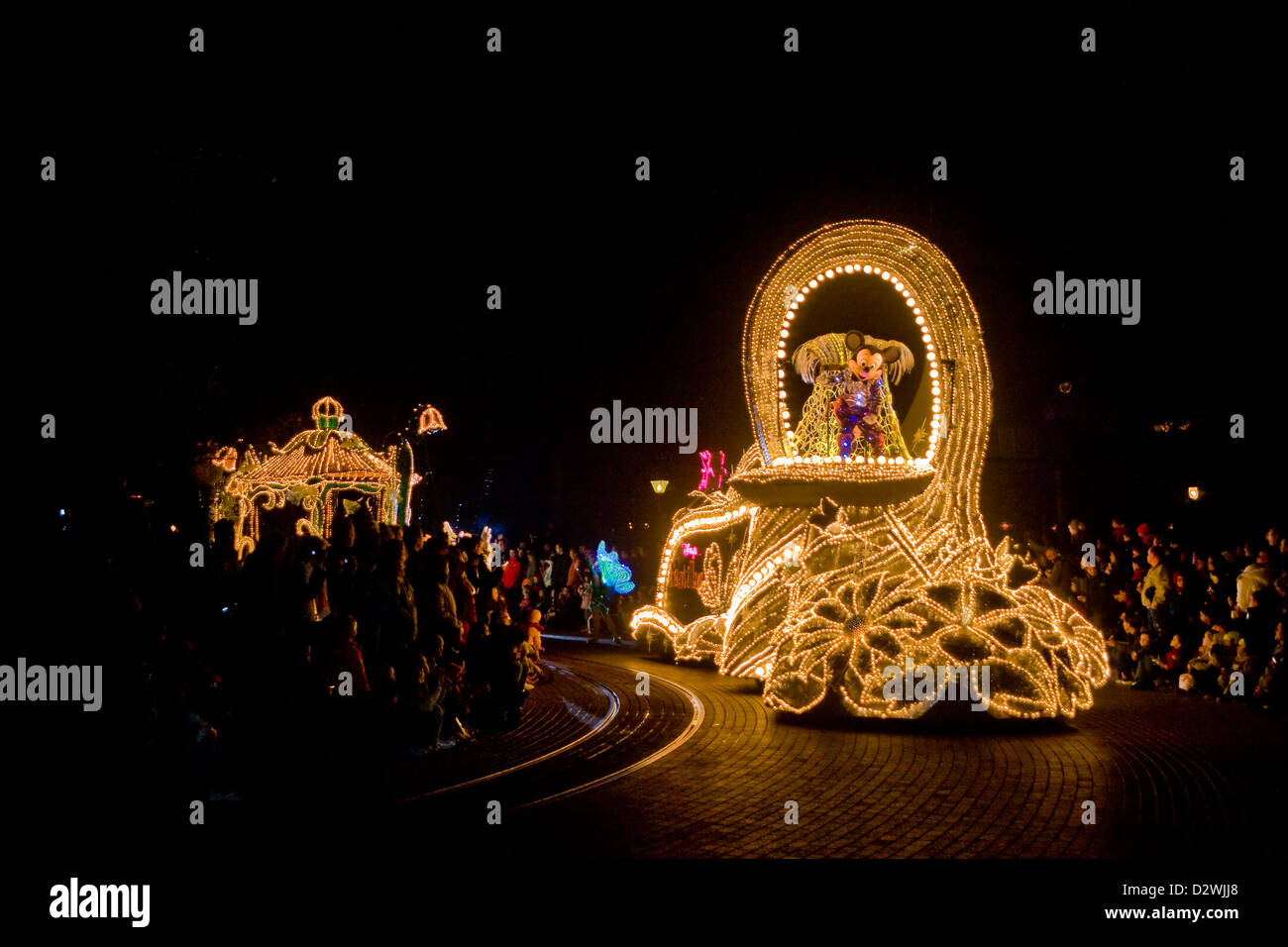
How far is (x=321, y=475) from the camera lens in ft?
66.9

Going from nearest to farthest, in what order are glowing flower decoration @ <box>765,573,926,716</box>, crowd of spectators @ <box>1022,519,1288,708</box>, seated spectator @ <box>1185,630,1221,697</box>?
glowing flower decoration @ <box>765,573,926,716</box>, crowd of spectators @ <box>1022,519,1288,708</box>, seated spectator @ <box>1185,630,1221,697</box>

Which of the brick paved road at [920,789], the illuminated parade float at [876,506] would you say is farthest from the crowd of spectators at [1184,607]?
the illuminated parade float at [876,506]

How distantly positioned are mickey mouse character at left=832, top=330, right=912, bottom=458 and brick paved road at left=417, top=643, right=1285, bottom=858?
3.20 metres

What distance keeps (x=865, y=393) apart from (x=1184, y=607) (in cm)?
448

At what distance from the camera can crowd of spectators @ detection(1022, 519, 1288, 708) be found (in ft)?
34.3

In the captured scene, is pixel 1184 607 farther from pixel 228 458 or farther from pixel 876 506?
pixel 228 458

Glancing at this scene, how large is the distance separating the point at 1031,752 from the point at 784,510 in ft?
16.0

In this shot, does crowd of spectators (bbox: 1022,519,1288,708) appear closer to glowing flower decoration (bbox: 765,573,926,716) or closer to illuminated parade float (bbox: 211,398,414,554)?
glowing flower decoration (bbox: 765,573,926,716)

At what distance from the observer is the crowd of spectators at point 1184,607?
34.3 ft

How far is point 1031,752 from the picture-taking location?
8.23 meters

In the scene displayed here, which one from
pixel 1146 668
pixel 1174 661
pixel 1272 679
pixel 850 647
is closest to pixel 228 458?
pixel 850 647


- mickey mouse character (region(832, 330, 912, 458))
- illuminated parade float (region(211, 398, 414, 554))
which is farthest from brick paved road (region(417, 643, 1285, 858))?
illuminated parade float (region(211, 398, 414, 554))
